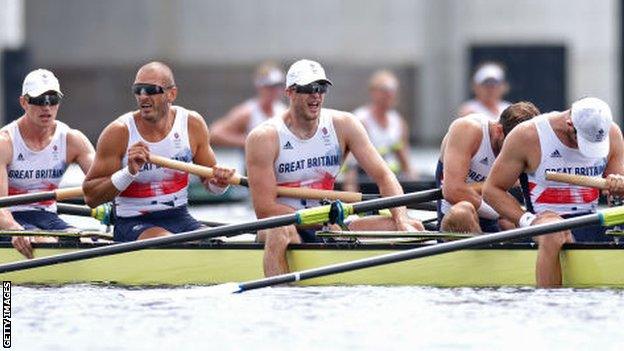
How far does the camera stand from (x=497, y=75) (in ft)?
68.9

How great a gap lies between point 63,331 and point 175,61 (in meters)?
21.2

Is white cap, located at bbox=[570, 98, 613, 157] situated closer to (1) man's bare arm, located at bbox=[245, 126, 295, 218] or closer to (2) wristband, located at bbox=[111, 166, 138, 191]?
(1) man's bare arm, located at bbox=[245, 126, 295, 218]

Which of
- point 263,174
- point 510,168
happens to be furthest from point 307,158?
point 510,168

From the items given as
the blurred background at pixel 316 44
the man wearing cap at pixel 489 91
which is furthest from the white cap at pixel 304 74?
the blurred background at pixel 316 44

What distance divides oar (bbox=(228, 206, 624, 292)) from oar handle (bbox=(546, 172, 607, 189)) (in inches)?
10.8

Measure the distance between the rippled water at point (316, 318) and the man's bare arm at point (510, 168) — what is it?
0.52 m

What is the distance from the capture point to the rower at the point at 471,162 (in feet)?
45.0

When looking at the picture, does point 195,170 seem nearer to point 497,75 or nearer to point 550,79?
point 497,75

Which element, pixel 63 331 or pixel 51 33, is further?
pixel 51 33

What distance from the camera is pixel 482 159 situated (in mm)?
14133

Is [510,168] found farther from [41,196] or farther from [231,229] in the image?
[41,196]

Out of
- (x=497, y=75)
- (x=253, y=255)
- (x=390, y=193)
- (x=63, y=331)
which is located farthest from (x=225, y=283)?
(x=497, y=75)

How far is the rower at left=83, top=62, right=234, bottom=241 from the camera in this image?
45.9ft

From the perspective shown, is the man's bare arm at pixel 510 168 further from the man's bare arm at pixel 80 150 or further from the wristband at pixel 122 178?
the man's bare arm at pixel 80 150
